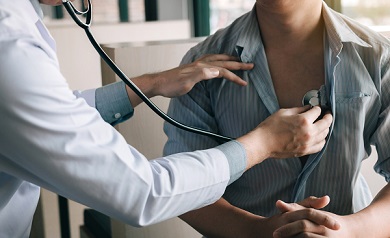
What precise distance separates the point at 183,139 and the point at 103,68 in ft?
1.81

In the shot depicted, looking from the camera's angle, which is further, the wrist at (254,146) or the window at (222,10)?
the window at (222,10)

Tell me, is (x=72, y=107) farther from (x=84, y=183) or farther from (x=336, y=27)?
(x=336, y=27)

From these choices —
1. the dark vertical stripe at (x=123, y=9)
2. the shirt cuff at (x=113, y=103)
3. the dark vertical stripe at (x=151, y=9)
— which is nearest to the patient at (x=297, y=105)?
the shirt cuff at (x=113, y=103)

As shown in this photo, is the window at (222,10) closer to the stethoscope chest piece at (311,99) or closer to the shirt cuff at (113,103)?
the shirt cuff at (113,103)

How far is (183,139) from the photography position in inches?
59.6

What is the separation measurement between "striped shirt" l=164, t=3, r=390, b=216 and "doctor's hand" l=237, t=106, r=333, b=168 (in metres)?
0.16

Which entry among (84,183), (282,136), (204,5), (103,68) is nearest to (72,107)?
(84,183)

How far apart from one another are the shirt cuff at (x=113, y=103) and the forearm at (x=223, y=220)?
338mm

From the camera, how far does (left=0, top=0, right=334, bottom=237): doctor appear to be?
969 millimetres

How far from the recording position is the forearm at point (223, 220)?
4.47 ft

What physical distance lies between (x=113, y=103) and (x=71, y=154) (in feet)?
2.11

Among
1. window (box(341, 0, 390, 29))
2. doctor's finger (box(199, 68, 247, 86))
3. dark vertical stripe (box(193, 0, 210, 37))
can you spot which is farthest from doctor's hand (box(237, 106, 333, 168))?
dark vertical stripe (box(193, 0, 210, 37))

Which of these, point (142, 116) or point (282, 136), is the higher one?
point (282, 136)

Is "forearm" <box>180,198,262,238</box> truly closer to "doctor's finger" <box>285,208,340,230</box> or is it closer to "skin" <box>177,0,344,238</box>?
"skin" <box>177,0,344,238</box>
